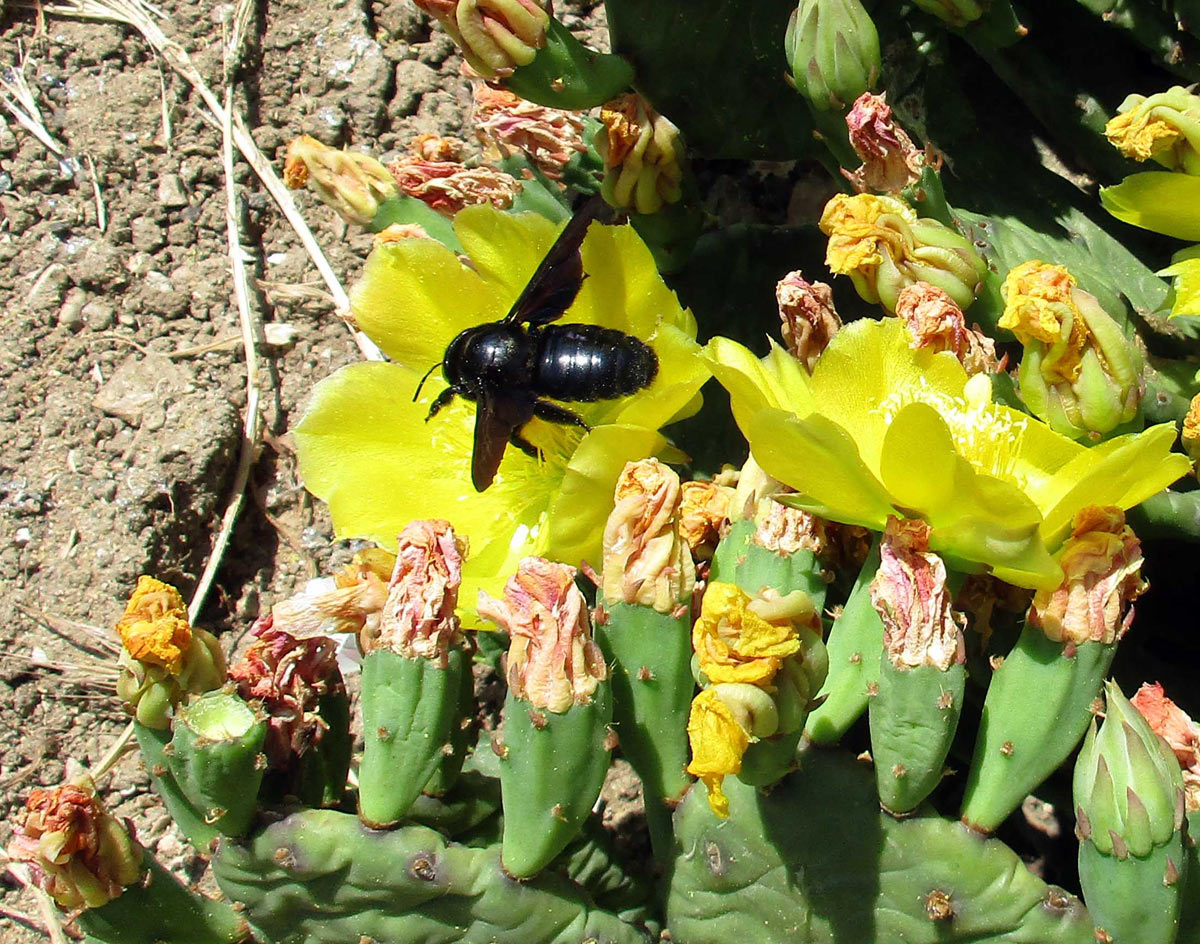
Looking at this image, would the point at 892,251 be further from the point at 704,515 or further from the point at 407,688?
the point at 407,688

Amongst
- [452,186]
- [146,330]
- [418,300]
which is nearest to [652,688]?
[418,300]

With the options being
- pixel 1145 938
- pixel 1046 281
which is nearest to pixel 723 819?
pixel 1145 938

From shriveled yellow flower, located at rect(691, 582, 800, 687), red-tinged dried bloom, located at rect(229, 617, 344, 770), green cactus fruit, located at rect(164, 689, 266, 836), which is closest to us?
shriveled yellow flower, located at rect(691, 582, 800, 687)

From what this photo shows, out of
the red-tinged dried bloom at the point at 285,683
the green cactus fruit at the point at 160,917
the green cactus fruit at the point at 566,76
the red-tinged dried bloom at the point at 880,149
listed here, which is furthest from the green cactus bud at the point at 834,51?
the green cactus fruit at the point at 160,917

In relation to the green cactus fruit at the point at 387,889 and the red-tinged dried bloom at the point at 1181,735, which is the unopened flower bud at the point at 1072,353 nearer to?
the red-tinged dried bloom at the point at 1181,735

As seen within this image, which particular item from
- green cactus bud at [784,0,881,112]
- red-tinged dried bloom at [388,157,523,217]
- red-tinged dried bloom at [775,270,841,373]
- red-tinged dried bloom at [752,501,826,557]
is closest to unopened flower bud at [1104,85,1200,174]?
green cactus bud at [784,0,881,112]

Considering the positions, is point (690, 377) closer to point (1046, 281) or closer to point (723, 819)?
point (1046, 281)

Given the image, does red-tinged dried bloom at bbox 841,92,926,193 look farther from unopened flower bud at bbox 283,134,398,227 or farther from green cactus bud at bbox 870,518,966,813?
unopened flower bud at bbox 283,134,398,227
